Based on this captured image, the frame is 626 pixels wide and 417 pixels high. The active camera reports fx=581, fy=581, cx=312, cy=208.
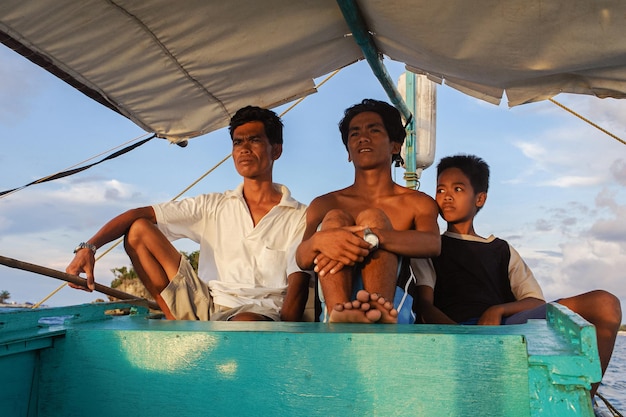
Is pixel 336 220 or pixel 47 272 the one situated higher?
pixel 336 220

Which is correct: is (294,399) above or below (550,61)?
below

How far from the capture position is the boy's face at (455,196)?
2.88m

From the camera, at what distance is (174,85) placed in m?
3.12

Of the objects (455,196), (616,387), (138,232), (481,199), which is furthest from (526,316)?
(616,387)

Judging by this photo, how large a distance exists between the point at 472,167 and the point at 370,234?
1.30 metres

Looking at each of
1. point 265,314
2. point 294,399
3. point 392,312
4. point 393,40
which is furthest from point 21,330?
point 393,40

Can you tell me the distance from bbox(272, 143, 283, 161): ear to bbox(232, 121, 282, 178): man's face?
0.05m

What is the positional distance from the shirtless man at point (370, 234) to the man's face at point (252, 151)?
404 millimetres

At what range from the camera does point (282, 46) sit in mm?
2936

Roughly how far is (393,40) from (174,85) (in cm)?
118

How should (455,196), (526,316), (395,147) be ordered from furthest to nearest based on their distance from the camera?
(455,196)
(395,147)
(526,316)

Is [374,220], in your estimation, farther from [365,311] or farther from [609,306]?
[609,306]

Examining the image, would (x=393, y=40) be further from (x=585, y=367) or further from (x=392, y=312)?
(x=585, y=367)

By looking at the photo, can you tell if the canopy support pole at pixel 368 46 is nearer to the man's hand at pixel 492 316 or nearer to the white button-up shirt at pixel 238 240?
the white button-up shirt at pixel 238 240
